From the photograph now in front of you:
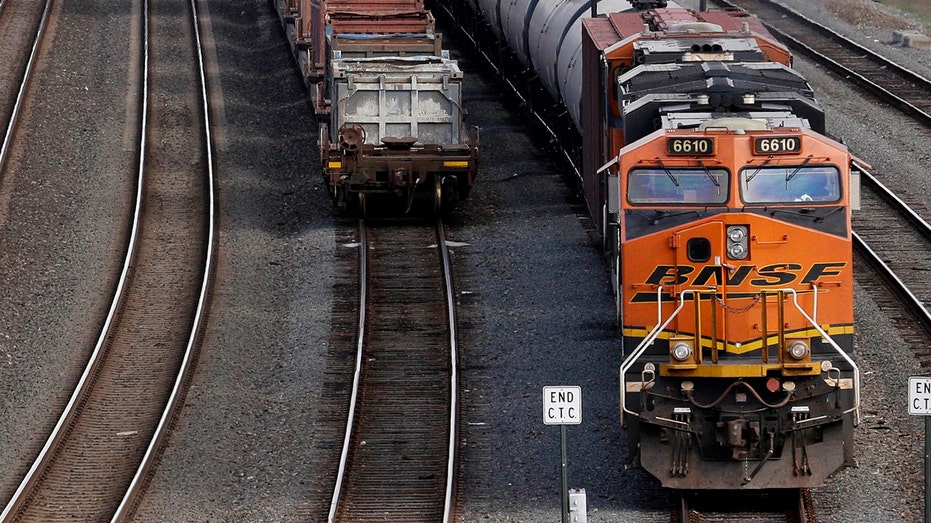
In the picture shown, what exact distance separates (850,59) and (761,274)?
24.3 metres

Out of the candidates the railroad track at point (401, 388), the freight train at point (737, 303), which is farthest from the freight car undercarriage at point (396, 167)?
the freight train at point (737, 303)

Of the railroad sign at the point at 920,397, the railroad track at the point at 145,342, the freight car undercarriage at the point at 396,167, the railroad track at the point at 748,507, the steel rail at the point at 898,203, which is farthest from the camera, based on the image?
the freight car undercarriage at the point at 396,167

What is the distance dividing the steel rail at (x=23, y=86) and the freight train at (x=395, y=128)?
21.9 ft

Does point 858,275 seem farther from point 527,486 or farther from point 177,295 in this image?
point 177,295

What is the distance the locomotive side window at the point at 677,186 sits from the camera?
14562 mm

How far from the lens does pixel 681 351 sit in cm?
1435

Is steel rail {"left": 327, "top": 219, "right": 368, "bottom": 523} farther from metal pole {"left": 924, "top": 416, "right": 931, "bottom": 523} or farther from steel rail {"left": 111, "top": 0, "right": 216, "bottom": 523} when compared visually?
metal pole {"left": 924, "top": 416, "right": 931, "bottom": 523}

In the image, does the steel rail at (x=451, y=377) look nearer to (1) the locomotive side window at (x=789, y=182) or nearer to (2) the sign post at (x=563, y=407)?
(2) the sign post at (x=563, y=407)

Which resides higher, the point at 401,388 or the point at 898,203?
the point at 898,203

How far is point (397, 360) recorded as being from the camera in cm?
1966

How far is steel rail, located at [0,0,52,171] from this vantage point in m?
29.6

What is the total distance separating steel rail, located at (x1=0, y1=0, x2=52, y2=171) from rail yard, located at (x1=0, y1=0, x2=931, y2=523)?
190 millimetres

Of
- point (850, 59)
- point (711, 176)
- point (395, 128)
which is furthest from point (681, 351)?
point (850, 59)

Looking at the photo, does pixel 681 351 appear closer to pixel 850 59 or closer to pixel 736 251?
pixel 736 251
